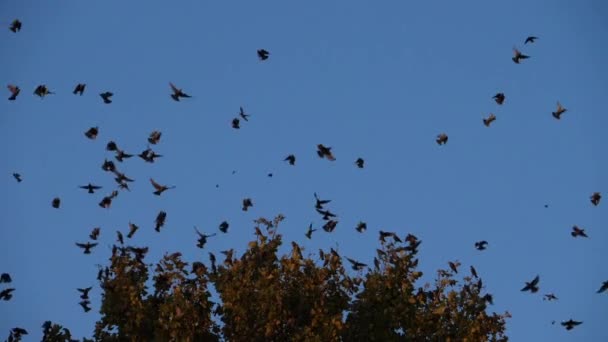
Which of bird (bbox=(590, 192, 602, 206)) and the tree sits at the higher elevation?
bird (bbox=(590, 192, 602, 206))

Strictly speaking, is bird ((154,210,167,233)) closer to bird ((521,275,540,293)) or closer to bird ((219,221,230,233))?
bird ((219,221,230,233))

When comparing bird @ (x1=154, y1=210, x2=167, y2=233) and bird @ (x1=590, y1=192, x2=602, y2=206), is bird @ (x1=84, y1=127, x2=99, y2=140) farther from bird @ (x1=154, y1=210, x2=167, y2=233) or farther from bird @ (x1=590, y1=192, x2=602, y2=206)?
bird @ (x1=590, y1=192, x2=602, y2=206)

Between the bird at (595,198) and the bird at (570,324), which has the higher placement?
the bird at (595,198)

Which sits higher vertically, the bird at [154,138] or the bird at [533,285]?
the bird at [154,138]

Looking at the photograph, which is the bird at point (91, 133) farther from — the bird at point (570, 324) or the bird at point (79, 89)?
the bird at point (570, 324)

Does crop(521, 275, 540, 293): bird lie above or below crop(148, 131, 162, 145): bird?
below

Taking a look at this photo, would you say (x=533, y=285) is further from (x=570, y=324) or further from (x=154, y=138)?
(x=154, y=138)

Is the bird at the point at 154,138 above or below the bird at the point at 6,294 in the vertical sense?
above

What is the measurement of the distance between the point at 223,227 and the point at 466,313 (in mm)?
10633

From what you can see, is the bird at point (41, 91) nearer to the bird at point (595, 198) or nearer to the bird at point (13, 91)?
the bird at point (13, 91)

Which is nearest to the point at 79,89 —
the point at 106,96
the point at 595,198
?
the point at 106,96

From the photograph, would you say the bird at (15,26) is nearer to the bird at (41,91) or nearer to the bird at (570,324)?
the bird at (41,91)

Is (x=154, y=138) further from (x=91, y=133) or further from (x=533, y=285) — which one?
(x=533, y=285)

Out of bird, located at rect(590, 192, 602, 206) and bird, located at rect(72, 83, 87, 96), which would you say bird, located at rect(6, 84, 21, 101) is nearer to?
bird, located at rect(72, 83, 87, 96)
